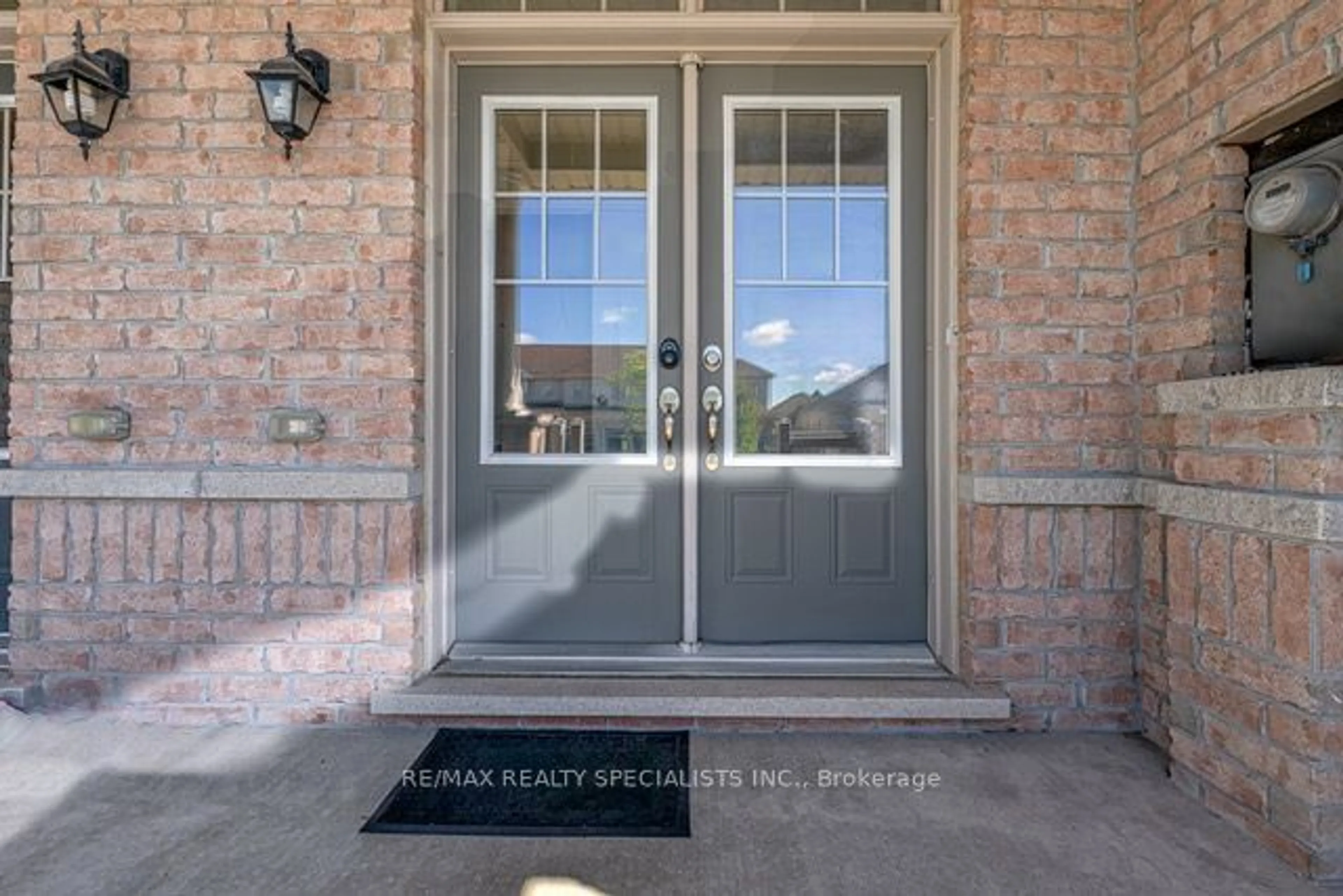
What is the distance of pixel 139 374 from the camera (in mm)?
2514

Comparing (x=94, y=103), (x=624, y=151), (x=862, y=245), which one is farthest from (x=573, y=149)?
(x=94, y=103)

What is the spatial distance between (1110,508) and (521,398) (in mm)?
2051

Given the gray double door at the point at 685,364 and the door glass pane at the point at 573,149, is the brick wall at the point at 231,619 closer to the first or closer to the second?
the gray double door at the point at 685,364

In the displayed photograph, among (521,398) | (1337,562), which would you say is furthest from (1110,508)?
(521,398)

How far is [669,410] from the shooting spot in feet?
9.26

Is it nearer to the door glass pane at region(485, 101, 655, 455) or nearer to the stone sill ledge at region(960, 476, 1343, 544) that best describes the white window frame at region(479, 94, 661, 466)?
the door glass pane at region(485, 101, 655, 455)

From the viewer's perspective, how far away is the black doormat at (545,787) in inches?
76.2

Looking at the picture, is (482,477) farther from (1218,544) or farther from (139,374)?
(1218,544)

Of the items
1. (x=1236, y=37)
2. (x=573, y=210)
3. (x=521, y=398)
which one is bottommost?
(x=521, y=398)

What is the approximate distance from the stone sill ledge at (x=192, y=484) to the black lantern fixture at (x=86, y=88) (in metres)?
1.04

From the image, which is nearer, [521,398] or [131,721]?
[131,721]

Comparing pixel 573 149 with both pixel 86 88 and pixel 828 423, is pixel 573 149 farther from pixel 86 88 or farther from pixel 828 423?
pixel 86 88

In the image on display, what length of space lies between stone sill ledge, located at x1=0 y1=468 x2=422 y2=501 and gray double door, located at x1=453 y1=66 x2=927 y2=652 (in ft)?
1.38

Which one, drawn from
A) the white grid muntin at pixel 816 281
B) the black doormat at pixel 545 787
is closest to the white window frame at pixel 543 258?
the white grid muntin at pixel 816 281
